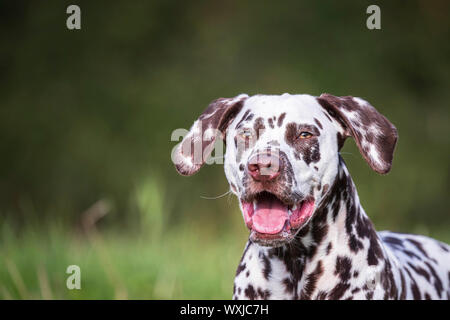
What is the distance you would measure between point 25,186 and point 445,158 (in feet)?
26.7

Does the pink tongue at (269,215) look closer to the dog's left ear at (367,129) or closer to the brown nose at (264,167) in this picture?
the brown nose at (264,167)

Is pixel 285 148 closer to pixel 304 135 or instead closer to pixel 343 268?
pixel 304 135

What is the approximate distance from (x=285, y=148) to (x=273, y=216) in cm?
35

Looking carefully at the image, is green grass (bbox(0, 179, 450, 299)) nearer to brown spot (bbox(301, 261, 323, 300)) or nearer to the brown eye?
brown spot (bbox(301, 261, 323, 300))

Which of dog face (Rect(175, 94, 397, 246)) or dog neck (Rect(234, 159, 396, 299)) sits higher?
dog face (Rect(175, 94, 397, 246))

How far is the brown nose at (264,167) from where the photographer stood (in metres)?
3.48

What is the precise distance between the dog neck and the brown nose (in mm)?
419

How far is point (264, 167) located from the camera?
3.47 meters

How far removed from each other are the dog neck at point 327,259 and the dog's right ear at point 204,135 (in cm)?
62

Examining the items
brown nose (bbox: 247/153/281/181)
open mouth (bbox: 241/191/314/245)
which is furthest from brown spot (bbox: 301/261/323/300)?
brown nose (bbox: 247/153/281/181)

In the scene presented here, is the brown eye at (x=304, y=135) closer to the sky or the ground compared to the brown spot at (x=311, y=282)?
closer to the sky

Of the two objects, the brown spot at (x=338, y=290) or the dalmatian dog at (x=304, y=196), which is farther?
the brown spot at (x=338, y=290)

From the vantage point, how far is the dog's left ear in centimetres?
382

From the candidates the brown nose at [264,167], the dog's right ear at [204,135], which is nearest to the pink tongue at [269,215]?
the brown nose at [264,167]
